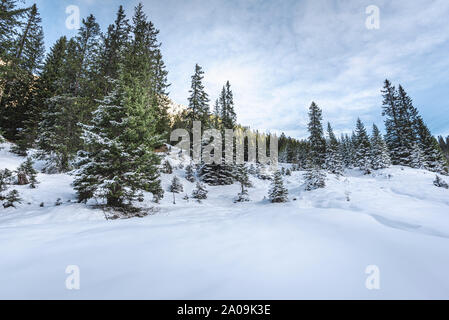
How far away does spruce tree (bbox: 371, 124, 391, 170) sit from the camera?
23.6 m

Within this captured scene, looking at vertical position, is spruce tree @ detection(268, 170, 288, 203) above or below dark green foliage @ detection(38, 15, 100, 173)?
below

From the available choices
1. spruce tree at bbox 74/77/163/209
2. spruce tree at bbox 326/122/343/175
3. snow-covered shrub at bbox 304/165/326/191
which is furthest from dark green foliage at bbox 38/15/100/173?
spruce tree at bbox 326/122/343/175

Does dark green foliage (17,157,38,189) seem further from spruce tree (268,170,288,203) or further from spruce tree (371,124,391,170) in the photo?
spruce tree (371,124,391,170)

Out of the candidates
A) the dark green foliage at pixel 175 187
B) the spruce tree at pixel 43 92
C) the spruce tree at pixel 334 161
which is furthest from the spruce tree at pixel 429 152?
the spruce tree at pixel 43 92

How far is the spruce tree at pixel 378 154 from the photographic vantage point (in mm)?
23598

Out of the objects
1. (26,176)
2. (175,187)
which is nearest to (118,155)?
(175,187)

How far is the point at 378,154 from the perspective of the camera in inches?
950

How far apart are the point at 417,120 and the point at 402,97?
4.86 meters

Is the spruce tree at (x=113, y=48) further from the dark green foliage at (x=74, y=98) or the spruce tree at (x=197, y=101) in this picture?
the spruce tree at (x=197, y=101)

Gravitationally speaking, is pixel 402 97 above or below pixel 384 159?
above

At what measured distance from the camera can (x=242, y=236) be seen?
2.71 m

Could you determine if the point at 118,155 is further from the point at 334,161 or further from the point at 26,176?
the point at 334,161
